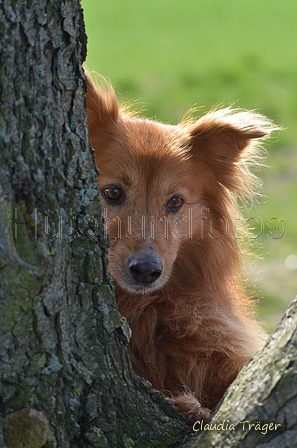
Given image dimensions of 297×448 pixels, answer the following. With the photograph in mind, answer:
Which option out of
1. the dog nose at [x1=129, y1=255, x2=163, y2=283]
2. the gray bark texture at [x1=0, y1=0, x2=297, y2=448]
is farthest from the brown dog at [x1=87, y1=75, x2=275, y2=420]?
the gray bark texture at [x1=0, y1=0, x2=297, y2=448]

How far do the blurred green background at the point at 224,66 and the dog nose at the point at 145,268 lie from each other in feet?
12.3

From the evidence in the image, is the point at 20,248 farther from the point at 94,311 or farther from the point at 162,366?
the point at 162,366

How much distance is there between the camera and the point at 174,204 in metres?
3.89

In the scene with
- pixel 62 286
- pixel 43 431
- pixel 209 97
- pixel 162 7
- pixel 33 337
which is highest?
pixel 162 7

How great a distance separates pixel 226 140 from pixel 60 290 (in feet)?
7.51

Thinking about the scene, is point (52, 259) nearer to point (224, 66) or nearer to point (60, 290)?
point (60, 290)

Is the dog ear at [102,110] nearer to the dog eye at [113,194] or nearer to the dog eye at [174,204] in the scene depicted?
the dog eye at [113,194]

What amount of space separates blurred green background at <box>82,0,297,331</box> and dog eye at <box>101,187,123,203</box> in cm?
373

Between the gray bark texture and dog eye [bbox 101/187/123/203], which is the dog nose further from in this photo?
the gray bark texture

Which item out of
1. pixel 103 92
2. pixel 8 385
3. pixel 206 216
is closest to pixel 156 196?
pixel 206 216

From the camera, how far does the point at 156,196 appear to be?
149 inches

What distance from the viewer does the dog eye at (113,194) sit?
3693mm

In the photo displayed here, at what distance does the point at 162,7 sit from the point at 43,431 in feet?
48.7

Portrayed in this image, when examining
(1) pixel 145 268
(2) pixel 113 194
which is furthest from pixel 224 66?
(1) pixel 145 268
